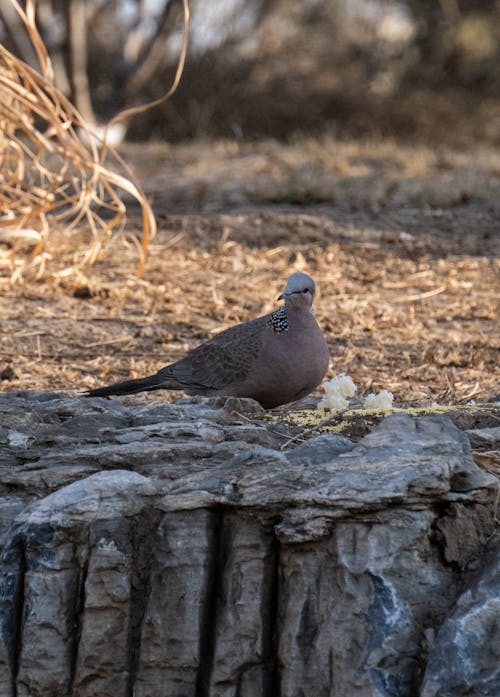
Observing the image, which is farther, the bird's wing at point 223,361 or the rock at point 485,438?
the bird's wing at point 223,361

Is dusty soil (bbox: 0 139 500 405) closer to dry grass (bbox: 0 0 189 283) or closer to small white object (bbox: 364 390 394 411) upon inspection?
dry grass (bbox: 0 0 189 283)

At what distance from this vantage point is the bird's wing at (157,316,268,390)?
13.9 ft

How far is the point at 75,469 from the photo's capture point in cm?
308

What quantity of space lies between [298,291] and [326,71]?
12.3 metres

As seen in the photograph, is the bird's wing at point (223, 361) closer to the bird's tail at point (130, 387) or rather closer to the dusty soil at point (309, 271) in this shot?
the bird's tail at point (130, 387)

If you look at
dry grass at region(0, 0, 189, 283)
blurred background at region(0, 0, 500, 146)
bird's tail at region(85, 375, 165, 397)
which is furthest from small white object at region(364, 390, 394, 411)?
blurred background at region(0, 0, 500, 146)

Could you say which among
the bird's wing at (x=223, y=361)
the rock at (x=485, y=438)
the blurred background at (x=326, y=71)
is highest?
the rock at (x=485, y=438)

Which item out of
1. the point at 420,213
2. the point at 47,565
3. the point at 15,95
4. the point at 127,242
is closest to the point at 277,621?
the point at 47,565

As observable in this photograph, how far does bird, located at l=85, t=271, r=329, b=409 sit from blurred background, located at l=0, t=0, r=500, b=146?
35.4 feet

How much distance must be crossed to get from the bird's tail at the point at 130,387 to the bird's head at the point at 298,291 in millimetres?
648

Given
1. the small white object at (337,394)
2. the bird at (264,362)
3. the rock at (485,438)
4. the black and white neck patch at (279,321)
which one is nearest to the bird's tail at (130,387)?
the bird at (264,362)

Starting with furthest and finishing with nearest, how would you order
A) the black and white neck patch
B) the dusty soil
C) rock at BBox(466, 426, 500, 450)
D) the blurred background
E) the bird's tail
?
the blurred background, the dusty soil, the bird's tail, the black and white neck patch, rock at BBox(466, 426, 500, 450)

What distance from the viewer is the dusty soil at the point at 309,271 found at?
527cm

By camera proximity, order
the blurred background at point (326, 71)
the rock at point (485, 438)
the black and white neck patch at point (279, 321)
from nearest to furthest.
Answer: the rock at point (485, 438) → the black and white neck patch at point (279, 321) → the blurred background at point (326, 71)
